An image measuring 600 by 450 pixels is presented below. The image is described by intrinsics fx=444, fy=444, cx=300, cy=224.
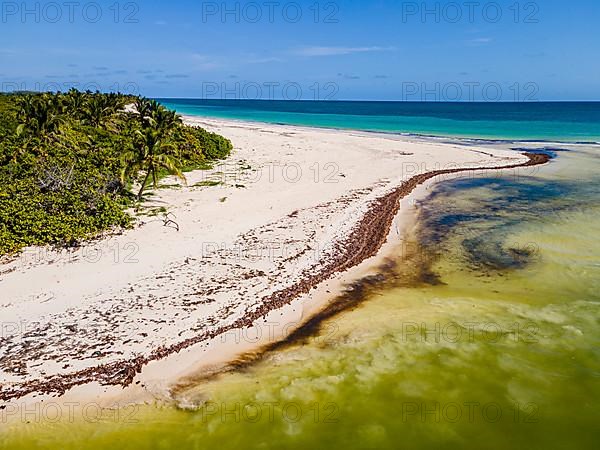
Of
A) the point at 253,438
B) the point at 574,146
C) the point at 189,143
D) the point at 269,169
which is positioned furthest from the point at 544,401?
the point at 574,146

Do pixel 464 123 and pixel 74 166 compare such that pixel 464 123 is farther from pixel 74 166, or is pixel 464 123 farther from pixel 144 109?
pixel 74 166

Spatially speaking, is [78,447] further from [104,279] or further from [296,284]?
[296,284]

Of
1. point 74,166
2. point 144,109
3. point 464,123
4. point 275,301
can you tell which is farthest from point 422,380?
point 464,123

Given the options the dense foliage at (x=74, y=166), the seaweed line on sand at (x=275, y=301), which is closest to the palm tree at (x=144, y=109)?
the dense foliage at (x=74, y=166)

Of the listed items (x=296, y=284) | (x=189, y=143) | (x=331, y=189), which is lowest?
(x=296, y=284)

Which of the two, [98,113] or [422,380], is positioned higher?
[98,113]
